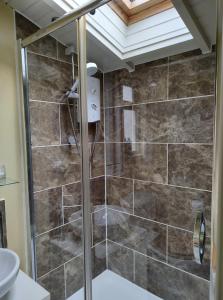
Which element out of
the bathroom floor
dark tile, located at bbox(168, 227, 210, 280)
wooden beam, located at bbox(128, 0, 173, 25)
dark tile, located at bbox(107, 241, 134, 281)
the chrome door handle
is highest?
wooden beam, located at bbox(128, 0, 173, 25)

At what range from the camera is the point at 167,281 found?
1770mm

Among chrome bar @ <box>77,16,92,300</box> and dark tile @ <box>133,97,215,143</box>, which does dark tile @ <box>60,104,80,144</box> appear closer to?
chrome bar @ <box>77,16,92,300</box>

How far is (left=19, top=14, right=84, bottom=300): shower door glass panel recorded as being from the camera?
5.02 ft

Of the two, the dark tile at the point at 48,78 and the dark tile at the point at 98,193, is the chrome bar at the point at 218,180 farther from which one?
the dark tile at the point at 98,193

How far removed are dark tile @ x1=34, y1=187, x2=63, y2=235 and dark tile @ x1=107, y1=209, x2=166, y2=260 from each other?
1.88 ft

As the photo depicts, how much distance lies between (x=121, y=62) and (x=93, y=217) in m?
1.36

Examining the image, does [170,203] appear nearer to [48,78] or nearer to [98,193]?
[98,193]

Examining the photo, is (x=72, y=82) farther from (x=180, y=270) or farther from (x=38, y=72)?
(x=180, y=270)

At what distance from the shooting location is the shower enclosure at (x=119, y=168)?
150 cm

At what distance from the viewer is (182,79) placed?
1.58m

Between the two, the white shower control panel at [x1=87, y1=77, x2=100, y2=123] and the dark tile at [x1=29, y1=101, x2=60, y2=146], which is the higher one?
the white shower control panel at [x1=87, y1=77, x2=100, y2=123]

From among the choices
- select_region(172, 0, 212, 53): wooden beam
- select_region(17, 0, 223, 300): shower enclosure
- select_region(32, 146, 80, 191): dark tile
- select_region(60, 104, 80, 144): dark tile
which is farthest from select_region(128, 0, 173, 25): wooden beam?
select_region(32, 146, 80, 191): dark tile

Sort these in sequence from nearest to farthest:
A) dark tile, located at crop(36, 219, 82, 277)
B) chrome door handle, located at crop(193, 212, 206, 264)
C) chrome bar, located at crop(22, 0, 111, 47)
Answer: chrome bar, located at crop(22, 0, 111, 47)
chrome door handle, located at crop(193, 212, 206, 264)
dark tile, located at crop(36, 219, 82, 277)

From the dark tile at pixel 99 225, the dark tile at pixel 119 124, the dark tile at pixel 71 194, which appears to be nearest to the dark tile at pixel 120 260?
the dark tile at pixel 99 225
